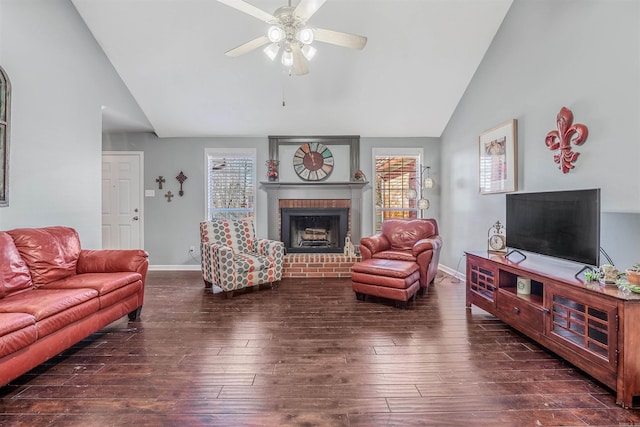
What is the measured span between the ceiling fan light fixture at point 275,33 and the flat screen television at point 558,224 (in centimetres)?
248

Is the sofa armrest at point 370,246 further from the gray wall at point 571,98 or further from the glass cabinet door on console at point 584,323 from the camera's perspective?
the glass cabinet door on console at point 584,323

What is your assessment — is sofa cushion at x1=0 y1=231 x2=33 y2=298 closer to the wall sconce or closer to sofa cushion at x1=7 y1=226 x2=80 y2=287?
sofa cushion at x1=7 y1=226 x2=80 y2=287

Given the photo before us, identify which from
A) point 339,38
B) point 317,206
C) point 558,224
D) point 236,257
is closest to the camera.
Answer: point 558,224

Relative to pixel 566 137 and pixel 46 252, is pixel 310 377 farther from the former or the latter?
pixel 566 137

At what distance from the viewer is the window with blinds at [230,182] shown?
5254 mm

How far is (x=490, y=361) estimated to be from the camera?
2088 millimetres

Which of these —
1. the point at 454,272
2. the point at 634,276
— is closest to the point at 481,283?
the point at 634,276

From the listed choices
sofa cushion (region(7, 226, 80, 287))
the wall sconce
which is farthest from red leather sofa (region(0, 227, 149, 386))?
the wall sconce

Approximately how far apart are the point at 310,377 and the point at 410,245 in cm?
256

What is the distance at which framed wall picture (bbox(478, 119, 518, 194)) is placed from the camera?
3234mm

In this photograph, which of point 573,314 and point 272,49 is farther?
point 272,49

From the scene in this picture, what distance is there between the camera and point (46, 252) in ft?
8.36

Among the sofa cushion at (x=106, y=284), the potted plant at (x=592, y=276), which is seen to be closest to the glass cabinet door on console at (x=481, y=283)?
the potted plant at (x=592, y=276)

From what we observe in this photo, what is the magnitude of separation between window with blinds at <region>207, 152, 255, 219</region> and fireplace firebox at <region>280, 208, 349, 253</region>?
0.74 metres
